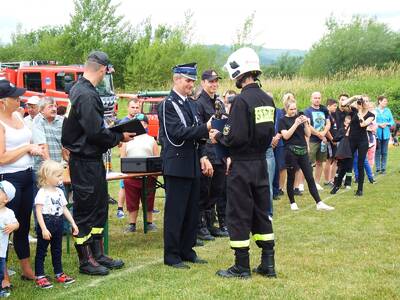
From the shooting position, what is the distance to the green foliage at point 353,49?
5234 cm

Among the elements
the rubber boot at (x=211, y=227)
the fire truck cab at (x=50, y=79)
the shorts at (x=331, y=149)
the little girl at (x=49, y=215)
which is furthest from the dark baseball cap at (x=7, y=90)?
the fire truck cab at (x=50, y=79)

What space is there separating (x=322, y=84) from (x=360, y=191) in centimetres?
1974

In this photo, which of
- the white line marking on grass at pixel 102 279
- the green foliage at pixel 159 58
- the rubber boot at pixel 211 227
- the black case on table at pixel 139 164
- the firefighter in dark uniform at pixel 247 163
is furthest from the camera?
the green foliage at pixel 159 58

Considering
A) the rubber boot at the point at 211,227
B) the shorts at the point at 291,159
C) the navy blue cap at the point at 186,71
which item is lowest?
the rubber boot at the point at 211,227

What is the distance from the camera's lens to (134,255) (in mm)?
6836

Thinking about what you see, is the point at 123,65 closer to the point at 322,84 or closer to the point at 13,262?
the point at 322,84

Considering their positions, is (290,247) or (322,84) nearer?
(290,247)

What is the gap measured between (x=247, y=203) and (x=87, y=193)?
1.57 meters

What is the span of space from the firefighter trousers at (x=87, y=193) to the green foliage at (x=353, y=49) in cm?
4686

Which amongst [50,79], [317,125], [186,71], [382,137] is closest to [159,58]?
[50,79]

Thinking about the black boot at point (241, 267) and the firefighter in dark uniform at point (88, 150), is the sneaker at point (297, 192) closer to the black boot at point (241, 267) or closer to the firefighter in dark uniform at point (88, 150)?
the black boot at point (241, 267)

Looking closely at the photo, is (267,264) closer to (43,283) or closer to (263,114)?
(263,114)

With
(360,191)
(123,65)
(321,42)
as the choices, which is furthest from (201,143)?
(321,42)

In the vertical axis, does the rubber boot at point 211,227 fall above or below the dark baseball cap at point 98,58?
below
